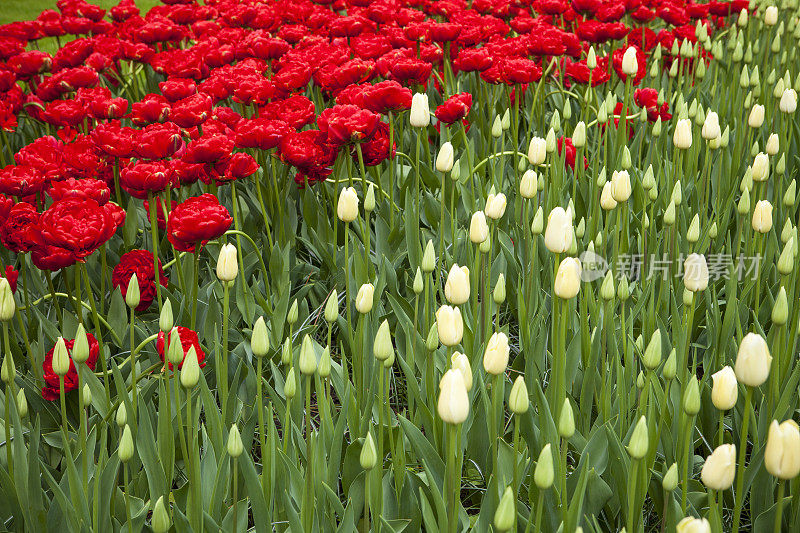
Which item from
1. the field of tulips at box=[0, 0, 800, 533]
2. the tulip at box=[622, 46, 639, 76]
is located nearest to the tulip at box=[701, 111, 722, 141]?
the field of tulips at box=[0, 0, 800, 533]

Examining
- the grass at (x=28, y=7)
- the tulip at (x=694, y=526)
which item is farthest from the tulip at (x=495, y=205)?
the grass at (x=28, y=7)

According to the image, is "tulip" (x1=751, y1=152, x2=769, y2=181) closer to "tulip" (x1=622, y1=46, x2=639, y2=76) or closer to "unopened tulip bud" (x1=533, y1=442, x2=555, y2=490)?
"tulip" (x1=622, y1=46, x2=639, y2=76)

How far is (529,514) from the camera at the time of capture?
5.31ft

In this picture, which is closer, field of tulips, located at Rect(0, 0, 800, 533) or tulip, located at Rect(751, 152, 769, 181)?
field of tulips, located at Rect(0, 0, 800, 533)

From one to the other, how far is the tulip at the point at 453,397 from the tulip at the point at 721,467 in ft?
1.17

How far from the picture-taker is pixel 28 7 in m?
8.98

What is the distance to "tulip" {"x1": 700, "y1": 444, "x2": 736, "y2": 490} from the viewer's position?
1.10m

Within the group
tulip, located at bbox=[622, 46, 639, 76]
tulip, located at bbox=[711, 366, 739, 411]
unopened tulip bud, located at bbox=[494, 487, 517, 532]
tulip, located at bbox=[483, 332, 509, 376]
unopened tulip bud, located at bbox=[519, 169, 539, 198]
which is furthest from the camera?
tulip, located at bbox=[622, 46, 639, 76]

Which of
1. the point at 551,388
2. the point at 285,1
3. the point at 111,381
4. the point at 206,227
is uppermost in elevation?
the point at 285,1

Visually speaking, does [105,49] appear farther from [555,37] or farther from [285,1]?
[555,37]

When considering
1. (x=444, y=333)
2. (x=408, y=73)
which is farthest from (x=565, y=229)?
(x=408, y=73)

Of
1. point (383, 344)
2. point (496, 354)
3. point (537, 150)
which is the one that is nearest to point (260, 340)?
point (383, 344)

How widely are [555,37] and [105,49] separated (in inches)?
96.9

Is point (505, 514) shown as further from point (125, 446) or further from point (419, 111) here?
point (419, 111)
